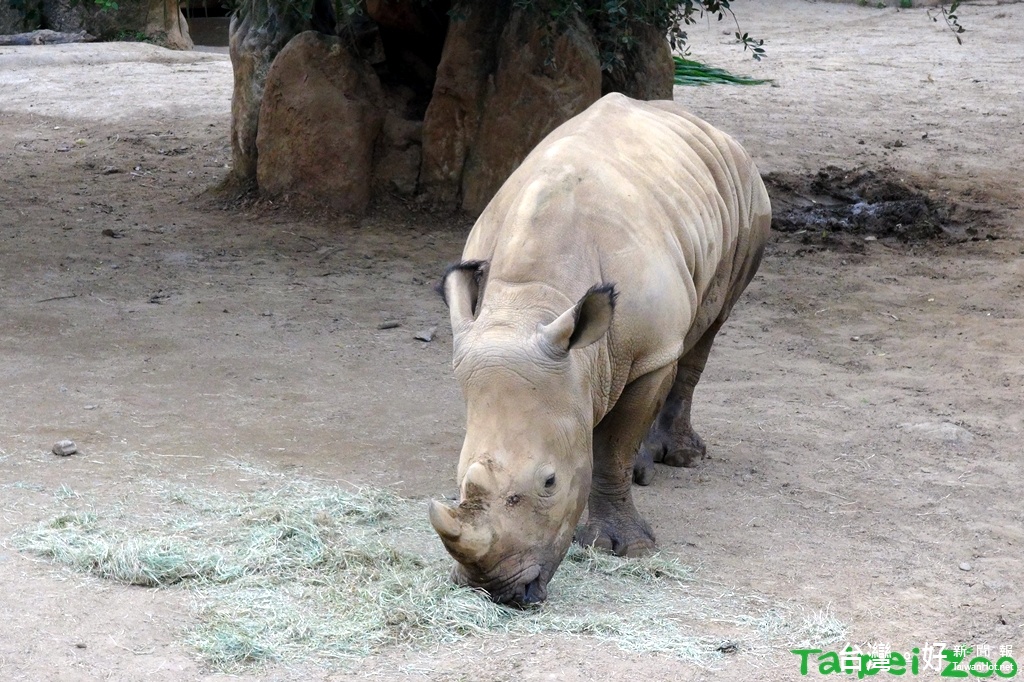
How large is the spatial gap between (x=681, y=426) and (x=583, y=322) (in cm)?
209

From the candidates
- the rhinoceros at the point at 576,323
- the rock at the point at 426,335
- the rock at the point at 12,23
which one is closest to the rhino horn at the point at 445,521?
the rhinoceros at the point at 576,323

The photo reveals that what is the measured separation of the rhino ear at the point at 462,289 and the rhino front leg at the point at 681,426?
174 cm

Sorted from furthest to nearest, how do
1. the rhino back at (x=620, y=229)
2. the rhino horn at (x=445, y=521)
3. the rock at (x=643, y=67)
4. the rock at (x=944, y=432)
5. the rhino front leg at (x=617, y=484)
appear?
the rock at (x=643, y=67) → the rock at (x=944, y=432) → the rhino front leg at (x=617, y=484) → the rhino back at (x=620, y=229) → the rhino horn at (x=445, y=521)

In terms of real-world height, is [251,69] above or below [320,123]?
above

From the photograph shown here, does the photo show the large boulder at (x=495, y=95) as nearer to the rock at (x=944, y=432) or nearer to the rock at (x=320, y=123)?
the rock at (x=320, y=123)

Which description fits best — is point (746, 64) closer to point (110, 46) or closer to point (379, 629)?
point (110, 46)

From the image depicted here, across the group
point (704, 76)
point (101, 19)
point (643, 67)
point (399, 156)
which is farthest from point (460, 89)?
point (101, 19)

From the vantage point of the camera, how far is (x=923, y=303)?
8.82 meters

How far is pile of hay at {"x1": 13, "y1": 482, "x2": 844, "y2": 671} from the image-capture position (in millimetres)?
4117

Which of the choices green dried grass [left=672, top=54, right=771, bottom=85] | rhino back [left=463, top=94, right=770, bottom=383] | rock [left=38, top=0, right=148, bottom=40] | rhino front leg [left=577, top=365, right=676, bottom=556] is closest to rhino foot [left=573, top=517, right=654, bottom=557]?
rhino front leg [left=577, top=365, right=676, bottom=556]

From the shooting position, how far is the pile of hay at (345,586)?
4.12m

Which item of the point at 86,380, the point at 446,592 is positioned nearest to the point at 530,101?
the point at 86,380

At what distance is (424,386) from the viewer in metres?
7.12

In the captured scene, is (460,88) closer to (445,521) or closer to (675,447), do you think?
(675,447)
